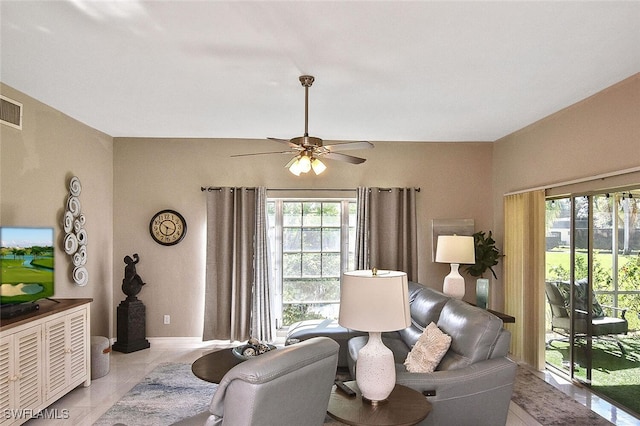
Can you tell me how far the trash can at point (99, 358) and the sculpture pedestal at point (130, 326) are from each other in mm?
797

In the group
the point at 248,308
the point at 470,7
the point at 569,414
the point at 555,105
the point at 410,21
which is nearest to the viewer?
the point at 470,7

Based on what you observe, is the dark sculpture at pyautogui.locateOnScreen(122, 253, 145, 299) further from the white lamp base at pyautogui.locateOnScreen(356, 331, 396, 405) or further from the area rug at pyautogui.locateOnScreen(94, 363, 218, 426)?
the white lamp base at pyautogui.locateOnScreen(356, 331, 396, 405)

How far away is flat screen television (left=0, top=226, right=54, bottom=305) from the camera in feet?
10.2

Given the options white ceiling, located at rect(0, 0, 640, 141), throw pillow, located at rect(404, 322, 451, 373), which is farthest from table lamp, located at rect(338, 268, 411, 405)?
white ceiling, located at rect(0, 0, 640, 141)

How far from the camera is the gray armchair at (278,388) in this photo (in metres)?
1.66

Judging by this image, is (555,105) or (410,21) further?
(555,105)

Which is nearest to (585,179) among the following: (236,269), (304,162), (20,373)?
(304,162)

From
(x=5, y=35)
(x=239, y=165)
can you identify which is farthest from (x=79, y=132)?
(x=5, y=35)

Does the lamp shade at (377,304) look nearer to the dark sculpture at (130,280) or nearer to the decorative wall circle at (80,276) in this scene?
the decorative wall circle at (80,276)

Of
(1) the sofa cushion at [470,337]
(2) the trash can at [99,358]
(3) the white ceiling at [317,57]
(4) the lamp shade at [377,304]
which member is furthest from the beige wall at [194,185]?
(4) the lamp shade at [377,304]

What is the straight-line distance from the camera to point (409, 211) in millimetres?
5613

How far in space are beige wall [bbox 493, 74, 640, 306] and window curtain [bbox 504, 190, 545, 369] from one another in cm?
24

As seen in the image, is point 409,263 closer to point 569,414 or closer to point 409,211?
point 409,211

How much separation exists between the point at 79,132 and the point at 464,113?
165 inches
